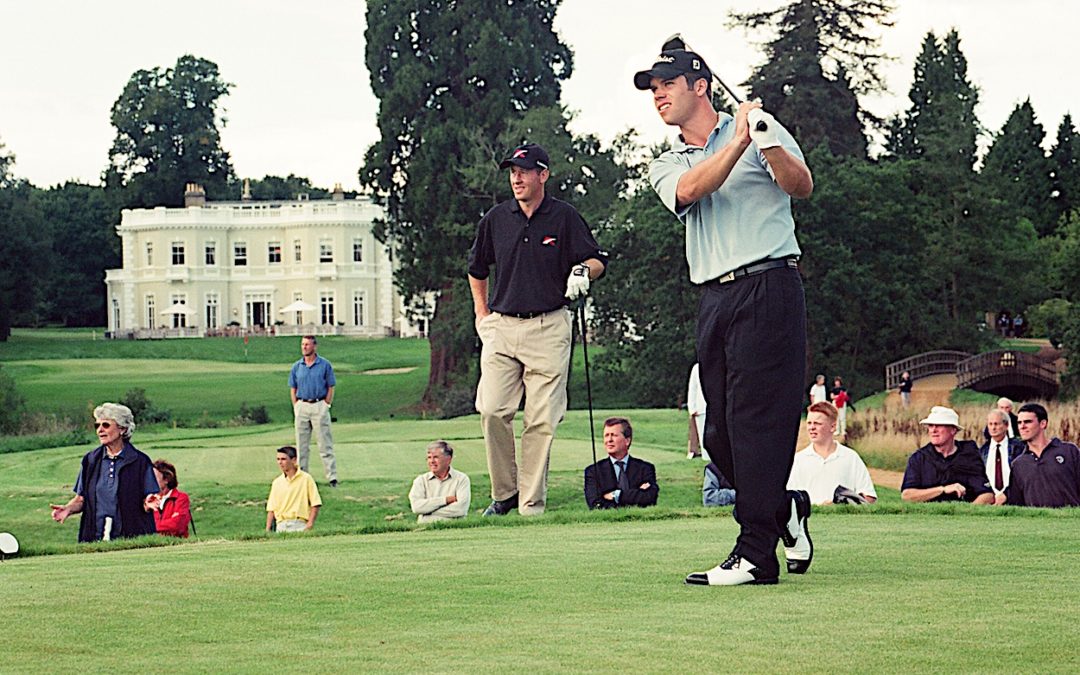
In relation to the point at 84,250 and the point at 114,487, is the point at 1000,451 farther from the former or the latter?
the point at 84,250

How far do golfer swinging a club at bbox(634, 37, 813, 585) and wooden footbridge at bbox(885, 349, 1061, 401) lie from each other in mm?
48771

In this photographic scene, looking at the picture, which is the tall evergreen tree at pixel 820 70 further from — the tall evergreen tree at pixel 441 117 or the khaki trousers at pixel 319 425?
the khaki trousers at pixel 319 425

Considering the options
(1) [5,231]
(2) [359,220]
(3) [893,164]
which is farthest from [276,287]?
(3) [893,164]

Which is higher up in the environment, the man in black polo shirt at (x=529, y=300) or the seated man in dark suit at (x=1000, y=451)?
the man in black polo shirt at (x=529, y=300)

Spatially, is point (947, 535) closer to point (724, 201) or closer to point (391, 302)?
point (724, 201)

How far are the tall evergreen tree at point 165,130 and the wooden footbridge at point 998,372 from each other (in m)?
61.3

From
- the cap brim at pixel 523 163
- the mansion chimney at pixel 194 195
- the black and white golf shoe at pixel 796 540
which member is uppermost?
the mansion chimney at pixel 194 195

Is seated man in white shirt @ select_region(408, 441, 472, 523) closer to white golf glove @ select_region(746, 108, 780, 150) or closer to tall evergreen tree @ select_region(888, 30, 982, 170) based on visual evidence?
Result: white golf glove @ select_region(746, 108, 780, 150)

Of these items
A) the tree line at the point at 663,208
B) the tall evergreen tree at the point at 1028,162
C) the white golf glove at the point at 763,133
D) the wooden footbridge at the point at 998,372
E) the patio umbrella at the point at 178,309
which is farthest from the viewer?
the patio umbrella at the point at 178,309

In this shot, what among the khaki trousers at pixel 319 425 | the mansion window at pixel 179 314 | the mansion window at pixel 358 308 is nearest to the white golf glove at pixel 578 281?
the khaki trousers at pixel 319 425

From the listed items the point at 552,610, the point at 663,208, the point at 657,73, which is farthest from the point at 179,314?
the point at 552,610

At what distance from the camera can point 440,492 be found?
12.4 metres

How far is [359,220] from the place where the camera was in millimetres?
101312

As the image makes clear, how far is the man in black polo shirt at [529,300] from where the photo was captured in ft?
31.8
